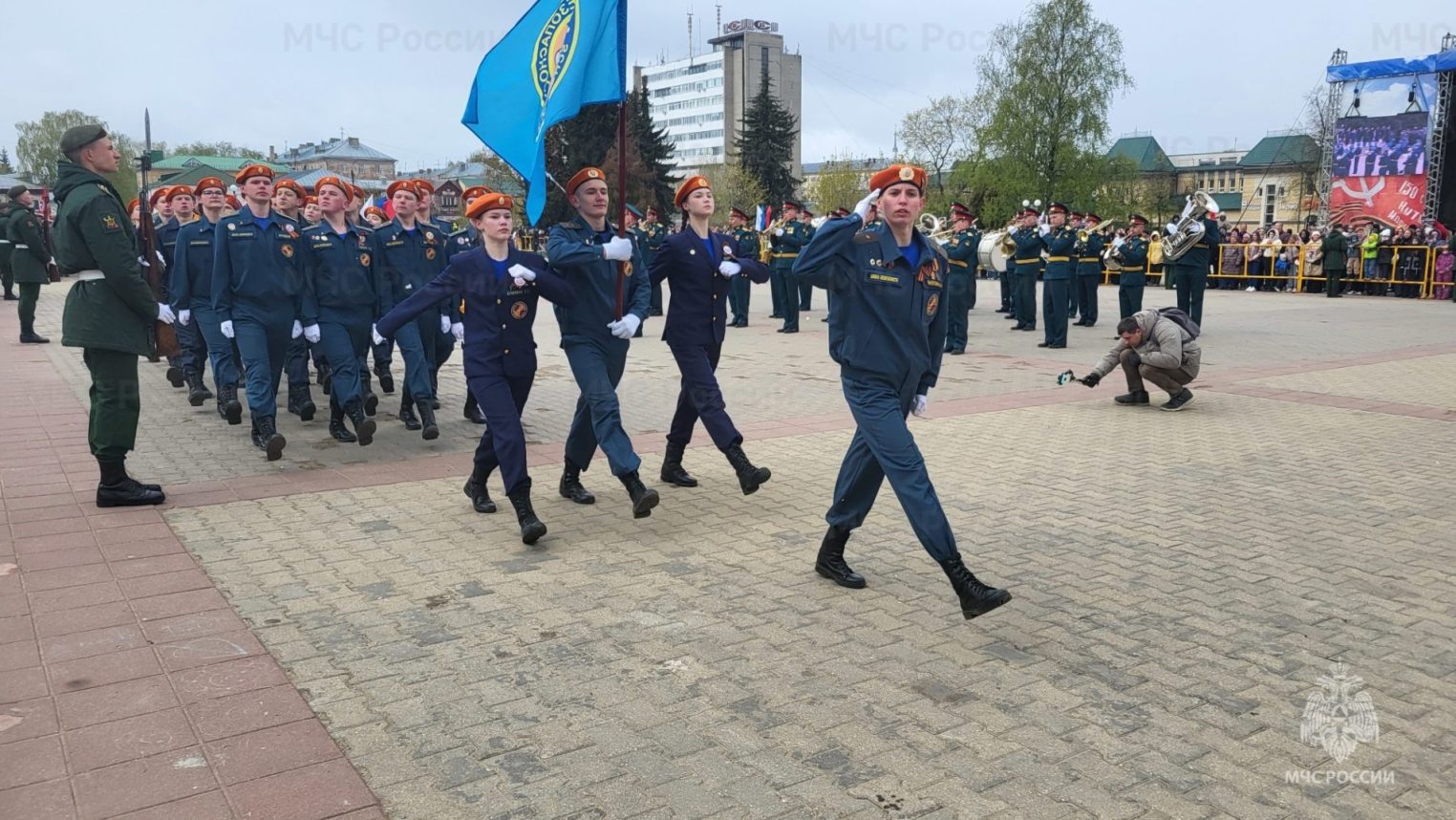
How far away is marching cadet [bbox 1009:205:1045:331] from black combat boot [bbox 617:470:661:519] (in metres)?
12.5

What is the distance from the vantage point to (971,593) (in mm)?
4465

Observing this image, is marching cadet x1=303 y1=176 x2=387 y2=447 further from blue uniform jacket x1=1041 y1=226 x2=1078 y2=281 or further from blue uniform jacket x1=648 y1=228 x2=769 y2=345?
blue uniform jacket x1=1041 y1=226 x2=1078 y2=281

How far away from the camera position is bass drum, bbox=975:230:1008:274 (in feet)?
66.7

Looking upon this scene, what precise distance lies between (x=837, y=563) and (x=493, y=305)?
7.92ft

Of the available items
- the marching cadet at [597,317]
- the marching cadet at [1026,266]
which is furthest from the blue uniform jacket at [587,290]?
the marching cadet at [1026,266]

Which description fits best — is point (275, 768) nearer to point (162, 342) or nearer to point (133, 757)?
point (133, 757)

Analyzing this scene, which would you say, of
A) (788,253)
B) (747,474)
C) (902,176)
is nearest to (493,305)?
(747,474)

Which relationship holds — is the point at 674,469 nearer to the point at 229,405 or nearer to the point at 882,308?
the point at 882,308

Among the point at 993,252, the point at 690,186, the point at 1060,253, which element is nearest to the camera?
the point at 690,186

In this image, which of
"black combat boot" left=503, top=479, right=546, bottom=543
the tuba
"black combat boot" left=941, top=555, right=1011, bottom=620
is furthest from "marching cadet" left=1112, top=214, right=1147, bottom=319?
"black combat boot" left=941, top=555, right=1011, bottom=620

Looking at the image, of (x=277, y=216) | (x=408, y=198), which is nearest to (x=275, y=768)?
(x=277, y=216)

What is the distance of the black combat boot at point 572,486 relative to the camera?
6.83 m

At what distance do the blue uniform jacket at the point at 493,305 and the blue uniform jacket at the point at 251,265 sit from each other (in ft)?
8.02

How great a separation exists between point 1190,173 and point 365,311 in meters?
118
